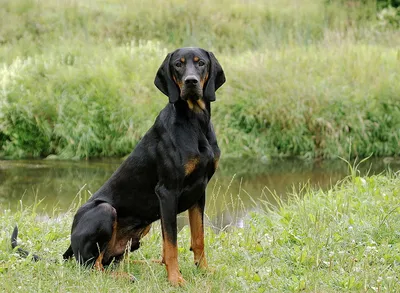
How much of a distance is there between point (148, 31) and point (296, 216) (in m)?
10.8

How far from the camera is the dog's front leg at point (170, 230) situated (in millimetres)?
4121

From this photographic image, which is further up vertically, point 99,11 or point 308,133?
point 99,11

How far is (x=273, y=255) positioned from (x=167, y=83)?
1.56m

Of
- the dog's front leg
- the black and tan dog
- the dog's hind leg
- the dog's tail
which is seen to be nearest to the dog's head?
the black and tan dog

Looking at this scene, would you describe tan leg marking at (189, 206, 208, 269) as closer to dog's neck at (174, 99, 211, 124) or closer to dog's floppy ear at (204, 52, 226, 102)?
dog's neck at (174, 99, 211, 124)

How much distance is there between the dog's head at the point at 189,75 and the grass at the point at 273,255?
118cm

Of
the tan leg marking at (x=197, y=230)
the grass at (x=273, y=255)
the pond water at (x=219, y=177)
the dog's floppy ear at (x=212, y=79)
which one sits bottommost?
the pond water at (x=219, y=177)

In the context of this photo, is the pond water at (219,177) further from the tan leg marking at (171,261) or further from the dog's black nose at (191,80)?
the dog's black nose at (191,80)

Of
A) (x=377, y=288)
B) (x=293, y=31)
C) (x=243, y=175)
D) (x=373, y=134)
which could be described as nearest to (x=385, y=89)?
(x=373, y=134)

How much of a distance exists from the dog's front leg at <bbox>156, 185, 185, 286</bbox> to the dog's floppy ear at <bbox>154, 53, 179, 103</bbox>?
2.01 feet

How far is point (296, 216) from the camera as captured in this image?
18.6 ft

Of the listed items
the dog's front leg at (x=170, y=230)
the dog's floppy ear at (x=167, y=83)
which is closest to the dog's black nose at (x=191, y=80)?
the dog's floppy ear at (x=167, y=83)

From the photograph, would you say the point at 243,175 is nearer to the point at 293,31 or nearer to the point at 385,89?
the point at 385,89

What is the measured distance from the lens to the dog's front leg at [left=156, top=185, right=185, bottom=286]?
13.5 feet
